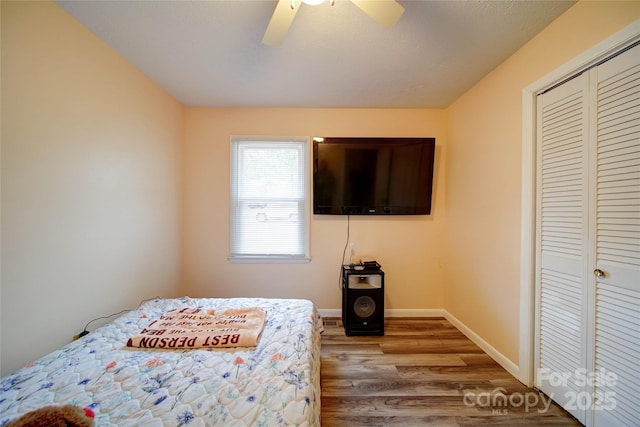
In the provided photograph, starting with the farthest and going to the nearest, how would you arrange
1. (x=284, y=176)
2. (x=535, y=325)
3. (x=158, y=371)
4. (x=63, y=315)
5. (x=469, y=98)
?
(x=284, y=176) < (x=469, y=98) < (x=535, y=325) < (x=63, y=315) < (x=158, y=371)

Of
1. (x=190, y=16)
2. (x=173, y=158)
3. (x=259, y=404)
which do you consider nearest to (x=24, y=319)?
(x=259, y=404)

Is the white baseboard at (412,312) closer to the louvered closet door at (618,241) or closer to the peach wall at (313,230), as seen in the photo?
the peach wall at (313,230)

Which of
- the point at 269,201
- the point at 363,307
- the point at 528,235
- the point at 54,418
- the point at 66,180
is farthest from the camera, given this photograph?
the point at 269,201

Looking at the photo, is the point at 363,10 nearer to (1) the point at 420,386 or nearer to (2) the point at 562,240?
(2) the point at 562,240

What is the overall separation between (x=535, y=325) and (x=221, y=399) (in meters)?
2.10

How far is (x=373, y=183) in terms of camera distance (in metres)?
2.44

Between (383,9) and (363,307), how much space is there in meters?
2.41

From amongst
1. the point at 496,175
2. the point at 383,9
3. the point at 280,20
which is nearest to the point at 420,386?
the point at 496,175

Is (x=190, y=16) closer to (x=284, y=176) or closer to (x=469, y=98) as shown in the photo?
(x=284, y=176)

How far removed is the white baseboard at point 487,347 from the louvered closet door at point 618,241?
481 millimetres

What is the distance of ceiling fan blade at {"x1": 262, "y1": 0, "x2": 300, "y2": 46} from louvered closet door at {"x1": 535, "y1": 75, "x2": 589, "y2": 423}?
1.76 m

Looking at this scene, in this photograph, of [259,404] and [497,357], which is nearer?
[259,404]

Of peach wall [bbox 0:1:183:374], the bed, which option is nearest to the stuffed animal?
the bed

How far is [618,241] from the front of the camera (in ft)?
3.69
